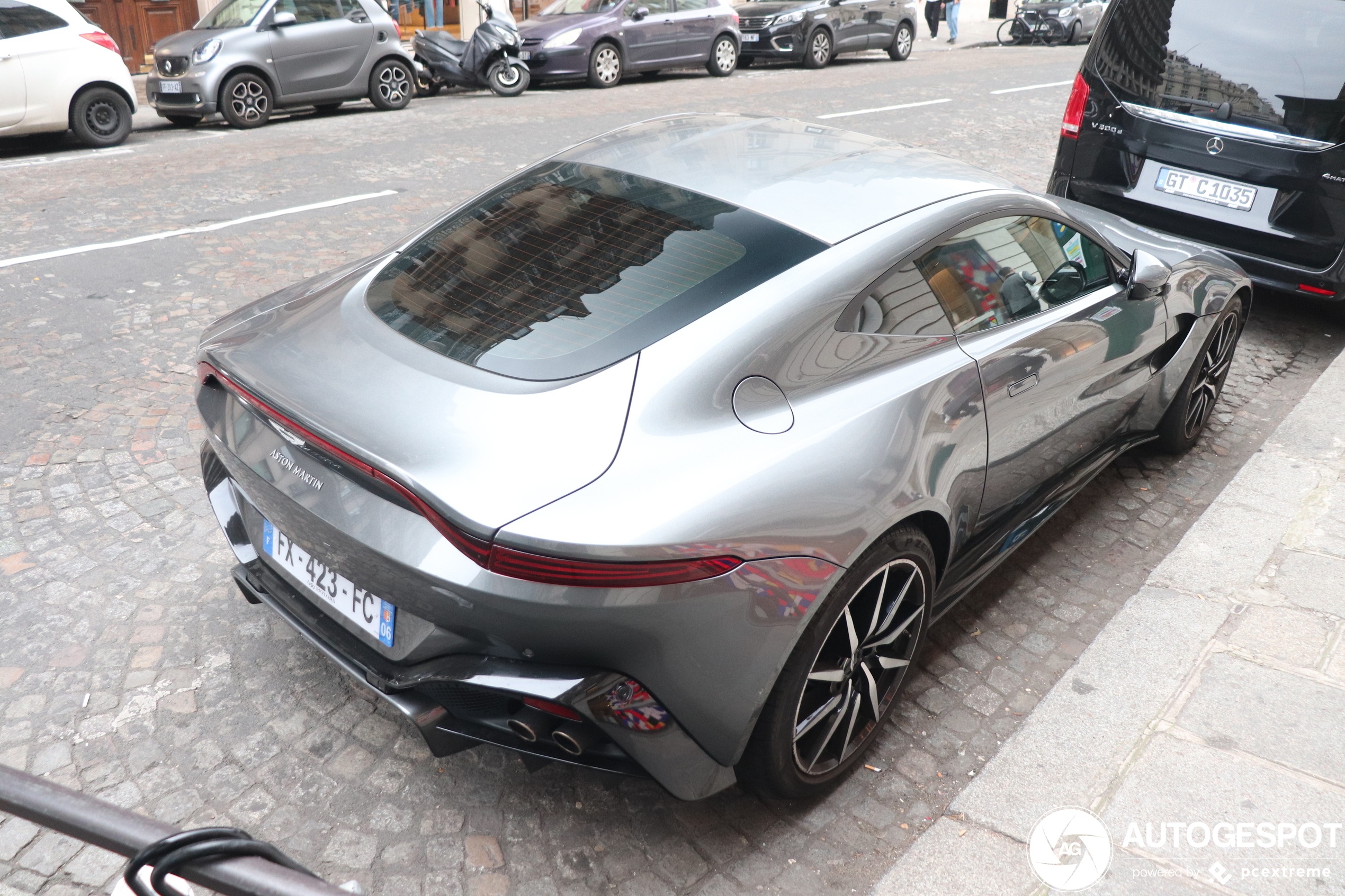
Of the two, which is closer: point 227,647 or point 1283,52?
point 227,647

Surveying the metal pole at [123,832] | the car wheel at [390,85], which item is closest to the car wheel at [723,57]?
the car wheel at [390,85]

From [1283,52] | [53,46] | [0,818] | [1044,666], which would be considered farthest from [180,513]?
[53,46]

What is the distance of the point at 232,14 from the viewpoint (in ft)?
39.4

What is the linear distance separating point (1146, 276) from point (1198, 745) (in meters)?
1.71

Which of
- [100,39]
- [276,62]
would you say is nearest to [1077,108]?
[276,62]

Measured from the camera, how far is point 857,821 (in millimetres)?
2719

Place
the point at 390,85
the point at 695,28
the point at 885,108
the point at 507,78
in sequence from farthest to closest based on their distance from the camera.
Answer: the point at 695,28
the point at 507,78
the point at 885,108
the point at 390,85

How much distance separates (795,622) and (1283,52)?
490cm

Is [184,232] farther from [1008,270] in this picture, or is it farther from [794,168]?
[1008,270]

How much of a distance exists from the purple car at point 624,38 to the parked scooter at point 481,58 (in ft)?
1.71

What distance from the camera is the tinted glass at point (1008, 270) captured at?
296cm

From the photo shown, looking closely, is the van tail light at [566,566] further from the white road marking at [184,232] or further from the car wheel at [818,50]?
the car wheel at [818,50]

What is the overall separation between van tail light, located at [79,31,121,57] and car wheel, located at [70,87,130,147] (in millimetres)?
418

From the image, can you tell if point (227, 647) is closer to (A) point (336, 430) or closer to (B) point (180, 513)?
(B) point (180, 513)
